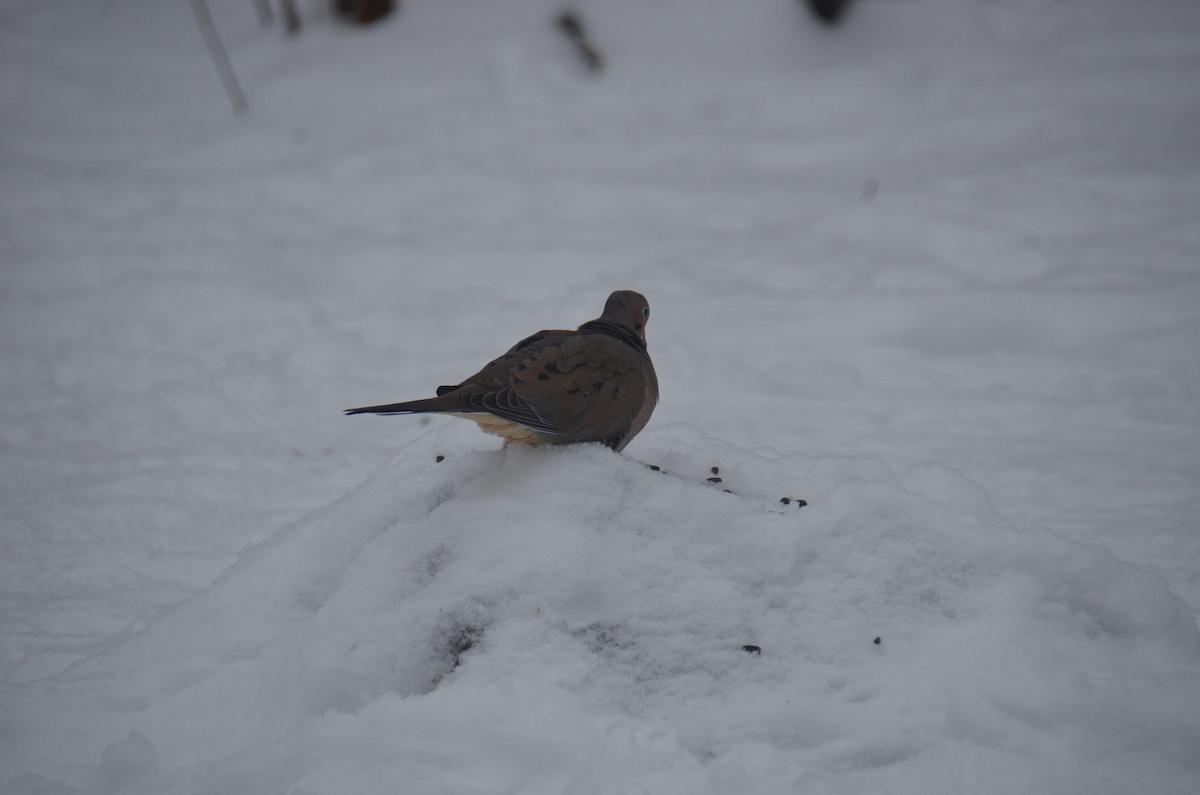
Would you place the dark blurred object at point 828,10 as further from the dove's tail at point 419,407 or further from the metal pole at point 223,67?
the dove's tail at point 419,407

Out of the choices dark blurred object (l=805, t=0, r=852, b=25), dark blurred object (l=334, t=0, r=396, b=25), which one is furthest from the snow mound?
dark blurred object (l=334, t=0, r=396, b=25)

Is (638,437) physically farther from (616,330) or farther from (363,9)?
(363,9)

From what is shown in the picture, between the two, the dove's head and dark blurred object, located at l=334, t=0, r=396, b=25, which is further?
dark blurred object, located at l=334, t=0, r=396, b=25

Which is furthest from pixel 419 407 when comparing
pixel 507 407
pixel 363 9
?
pixel 363 9

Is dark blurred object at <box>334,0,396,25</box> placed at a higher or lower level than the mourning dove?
higher

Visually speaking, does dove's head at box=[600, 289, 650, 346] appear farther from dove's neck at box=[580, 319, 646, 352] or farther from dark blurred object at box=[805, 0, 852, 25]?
dark blurred object at box=[805, 0, 852, 25]

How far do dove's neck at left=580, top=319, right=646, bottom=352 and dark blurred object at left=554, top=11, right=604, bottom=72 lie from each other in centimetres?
460

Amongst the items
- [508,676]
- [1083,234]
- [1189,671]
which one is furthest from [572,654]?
[1083,234]

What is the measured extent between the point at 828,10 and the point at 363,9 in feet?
11.7

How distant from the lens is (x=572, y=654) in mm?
1863

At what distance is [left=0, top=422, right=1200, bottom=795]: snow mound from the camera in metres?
1.64

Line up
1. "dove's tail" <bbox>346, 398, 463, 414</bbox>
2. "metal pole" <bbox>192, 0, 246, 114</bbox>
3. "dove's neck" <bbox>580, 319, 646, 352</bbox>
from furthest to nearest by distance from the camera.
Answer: "metal pole" <bbox>192, 0, 246, 114</bbox>, "dove's neck" <bbox>580, 319, 646, 352</bbox>, "dove's tail" <bbox>346, 398, 463, 414</bbox>

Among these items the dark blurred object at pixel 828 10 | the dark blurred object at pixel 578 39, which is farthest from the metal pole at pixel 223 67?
the dark blurred object at pixel 828 10

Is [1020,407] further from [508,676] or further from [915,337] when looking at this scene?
[508,676]
